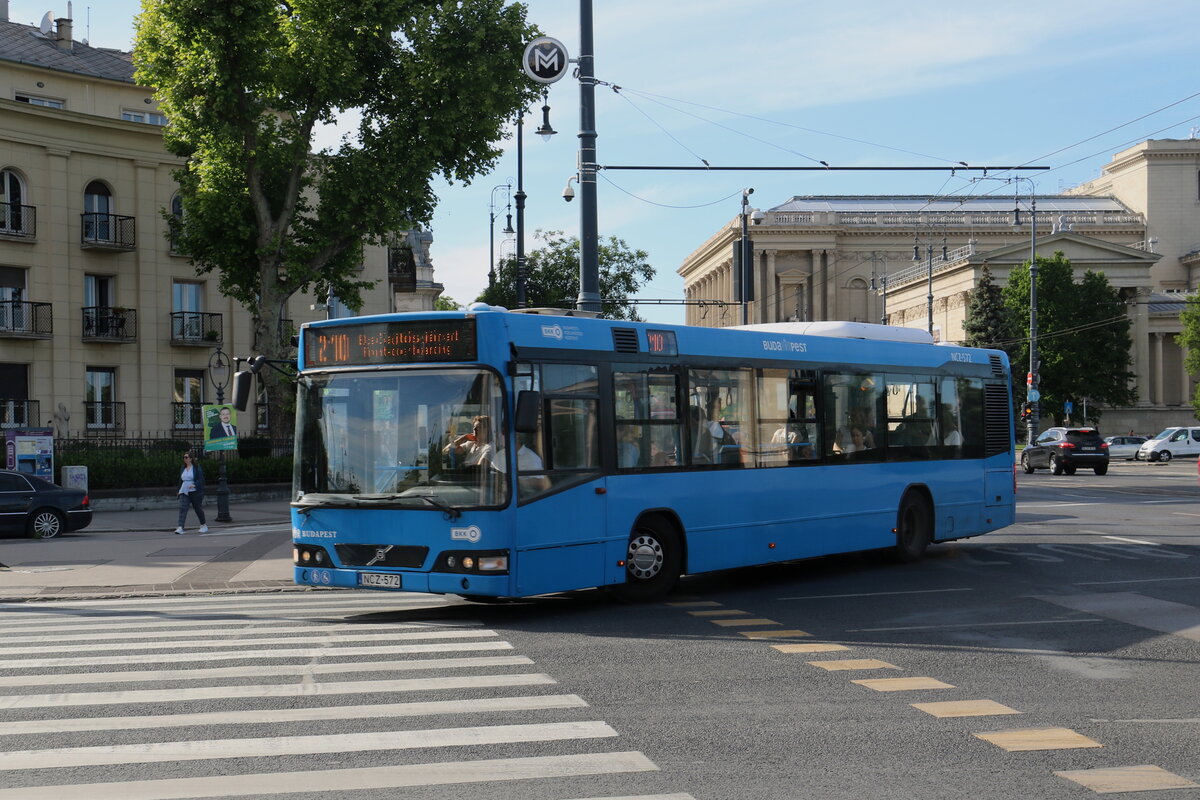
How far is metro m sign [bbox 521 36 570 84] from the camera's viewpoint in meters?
18.7

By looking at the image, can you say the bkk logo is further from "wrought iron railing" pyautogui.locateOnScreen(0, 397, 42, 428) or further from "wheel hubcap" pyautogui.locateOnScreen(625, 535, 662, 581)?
"wrought iron railing" pyautogui.locateOnScreen(0, 397, 42, 428)

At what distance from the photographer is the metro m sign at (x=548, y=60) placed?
18.7m

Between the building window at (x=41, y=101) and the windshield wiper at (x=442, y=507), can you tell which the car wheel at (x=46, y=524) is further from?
the building window at (x=41, y=101)

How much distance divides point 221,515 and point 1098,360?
203ft

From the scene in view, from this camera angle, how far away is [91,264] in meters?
43.4

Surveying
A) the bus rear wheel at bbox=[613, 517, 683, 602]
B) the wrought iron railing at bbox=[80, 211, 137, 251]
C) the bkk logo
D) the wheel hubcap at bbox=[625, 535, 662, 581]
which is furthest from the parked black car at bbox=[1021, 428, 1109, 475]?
the bkk logo

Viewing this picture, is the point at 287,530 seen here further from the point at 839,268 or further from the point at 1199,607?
the point at 839,268

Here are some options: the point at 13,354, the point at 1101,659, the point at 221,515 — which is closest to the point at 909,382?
the point at 1101,659

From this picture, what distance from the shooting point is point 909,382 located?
56.4ft

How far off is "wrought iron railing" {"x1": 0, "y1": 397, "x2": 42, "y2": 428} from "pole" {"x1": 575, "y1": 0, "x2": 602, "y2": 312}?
93.0 ft

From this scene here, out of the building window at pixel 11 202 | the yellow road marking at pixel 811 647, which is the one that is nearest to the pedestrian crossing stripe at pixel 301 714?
Result: the yellow road marking at pixel 811 647

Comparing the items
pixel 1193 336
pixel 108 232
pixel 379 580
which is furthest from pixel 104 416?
pixel 1193 336

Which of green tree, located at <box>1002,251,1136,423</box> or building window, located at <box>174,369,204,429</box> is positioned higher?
green tree, located at <box>1002,251,1136,423</box>

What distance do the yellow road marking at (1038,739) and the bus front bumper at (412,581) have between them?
17.1 feet
